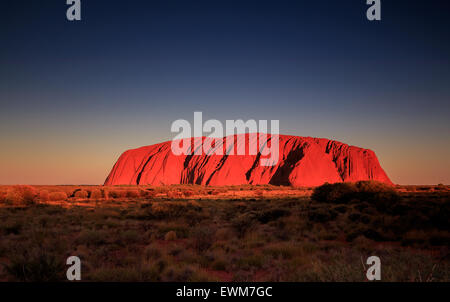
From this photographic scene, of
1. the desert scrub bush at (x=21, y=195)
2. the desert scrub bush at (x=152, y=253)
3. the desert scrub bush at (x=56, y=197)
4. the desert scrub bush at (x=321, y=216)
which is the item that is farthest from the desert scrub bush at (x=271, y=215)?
the desert scrub bush at (x=56, y=197)

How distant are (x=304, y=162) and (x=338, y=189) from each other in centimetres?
3547

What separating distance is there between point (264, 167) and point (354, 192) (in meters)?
37.6

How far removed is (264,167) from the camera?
55469 millimetres

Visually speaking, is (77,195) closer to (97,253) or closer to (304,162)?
(97,253)

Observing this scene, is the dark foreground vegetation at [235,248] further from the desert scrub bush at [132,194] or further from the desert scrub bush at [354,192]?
the desert scrub bush at [132,194]

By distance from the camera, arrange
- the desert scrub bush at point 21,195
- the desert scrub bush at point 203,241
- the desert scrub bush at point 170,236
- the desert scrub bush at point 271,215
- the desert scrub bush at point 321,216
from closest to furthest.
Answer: the desert scrub bush at point 203,241, the desert scrub bush at point 170,236, the desert scrub bush at point 321,216, the desert scrub bush at point 271,215, the desert scrub bush at point 21,195

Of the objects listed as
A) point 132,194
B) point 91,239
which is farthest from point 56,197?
point 91,239

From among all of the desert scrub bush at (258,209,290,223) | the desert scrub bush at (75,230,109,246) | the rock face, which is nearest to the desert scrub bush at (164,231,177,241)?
the desert scrub bush at (75,230,109,246)

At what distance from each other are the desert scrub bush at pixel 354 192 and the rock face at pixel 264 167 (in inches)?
1245

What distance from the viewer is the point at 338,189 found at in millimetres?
18359

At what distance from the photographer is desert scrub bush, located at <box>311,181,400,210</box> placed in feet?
53.9

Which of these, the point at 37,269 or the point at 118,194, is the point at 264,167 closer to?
the point at 118,194

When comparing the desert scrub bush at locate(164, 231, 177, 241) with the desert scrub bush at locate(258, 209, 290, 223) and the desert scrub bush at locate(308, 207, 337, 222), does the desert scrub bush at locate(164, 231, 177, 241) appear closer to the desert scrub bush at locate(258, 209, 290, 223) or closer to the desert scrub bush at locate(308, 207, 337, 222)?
the desert scrub bush at locate(258, 209, 290, 223)

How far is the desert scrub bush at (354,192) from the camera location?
16439mm
